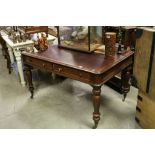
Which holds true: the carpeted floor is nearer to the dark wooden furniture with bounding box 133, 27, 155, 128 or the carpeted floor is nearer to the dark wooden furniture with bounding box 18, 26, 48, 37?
the dark wooden furniture with bounding box 133, 27, 155, 128

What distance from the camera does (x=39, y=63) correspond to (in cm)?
210

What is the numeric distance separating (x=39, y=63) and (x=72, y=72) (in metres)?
0.48

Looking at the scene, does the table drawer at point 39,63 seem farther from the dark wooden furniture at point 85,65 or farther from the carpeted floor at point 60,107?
the carpeted floor at point 60,107

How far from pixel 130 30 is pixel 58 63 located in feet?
3.72

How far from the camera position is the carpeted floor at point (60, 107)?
6.87 feet

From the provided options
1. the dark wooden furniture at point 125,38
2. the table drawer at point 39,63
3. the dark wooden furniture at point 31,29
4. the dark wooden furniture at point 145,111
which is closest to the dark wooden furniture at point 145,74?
the dark wooden furniture at point 145,111

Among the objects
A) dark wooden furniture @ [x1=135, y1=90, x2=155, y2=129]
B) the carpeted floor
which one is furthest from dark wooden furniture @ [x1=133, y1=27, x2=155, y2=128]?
the carpeted floor

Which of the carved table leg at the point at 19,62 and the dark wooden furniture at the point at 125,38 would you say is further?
the carved table leg at the point at 19,62

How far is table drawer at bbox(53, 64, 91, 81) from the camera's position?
1.72m

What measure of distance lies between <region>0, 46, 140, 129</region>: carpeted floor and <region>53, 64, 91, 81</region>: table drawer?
576mm

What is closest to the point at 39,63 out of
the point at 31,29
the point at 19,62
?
the point at 19,62

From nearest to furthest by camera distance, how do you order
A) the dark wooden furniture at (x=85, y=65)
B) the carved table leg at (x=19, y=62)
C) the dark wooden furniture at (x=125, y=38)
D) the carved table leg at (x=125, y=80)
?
the dark wooden furniture at (x=85, y=65)
the carved table leg at (x=125, y=80)
the dark wooden furniture at (x=125, y=38)
the carved table leg at (x=19, y=62)

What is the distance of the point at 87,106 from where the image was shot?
7.75 feet

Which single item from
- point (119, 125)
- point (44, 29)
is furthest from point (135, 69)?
point (44, 29)
